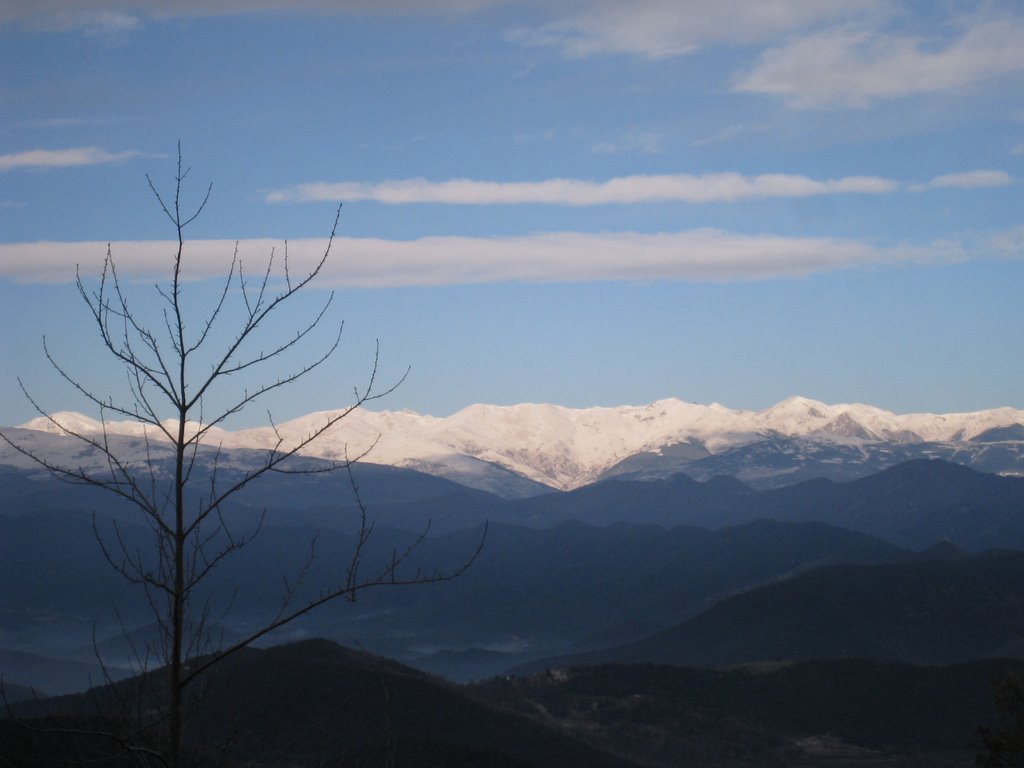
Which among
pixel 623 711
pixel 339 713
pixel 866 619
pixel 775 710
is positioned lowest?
pixel 866 619

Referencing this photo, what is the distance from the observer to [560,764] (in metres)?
66.8

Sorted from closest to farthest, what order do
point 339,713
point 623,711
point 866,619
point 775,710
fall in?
1. point 339,713
2. point 623,711
3. point 775,710
4. point 866,619

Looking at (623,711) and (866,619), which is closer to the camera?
(623,711)

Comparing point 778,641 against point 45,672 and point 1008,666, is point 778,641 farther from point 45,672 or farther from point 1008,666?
point 45,672

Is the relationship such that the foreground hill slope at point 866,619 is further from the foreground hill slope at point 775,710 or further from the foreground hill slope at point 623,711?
the foreground hill slope at point 623,711

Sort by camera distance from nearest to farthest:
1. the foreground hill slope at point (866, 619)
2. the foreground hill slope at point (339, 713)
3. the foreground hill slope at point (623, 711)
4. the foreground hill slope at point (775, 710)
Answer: the foreground hill slope at point (339, 713) → the foreground hill slope at point (623, 711) → the foreground hill slope at point (775, 710) → the foreground hill slope at point (866, 619)

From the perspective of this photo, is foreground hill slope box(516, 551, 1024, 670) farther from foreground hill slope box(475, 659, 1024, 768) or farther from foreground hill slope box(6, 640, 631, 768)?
foreground hill slope box(6, 640, 631, 768)

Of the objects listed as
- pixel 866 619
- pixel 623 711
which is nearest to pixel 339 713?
pixel 623 711

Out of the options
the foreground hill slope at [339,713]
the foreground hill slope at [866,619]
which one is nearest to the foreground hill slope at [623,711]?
the foreground hill slope at [339,713]

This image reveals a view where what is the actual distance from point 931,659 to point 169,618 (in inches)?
5462

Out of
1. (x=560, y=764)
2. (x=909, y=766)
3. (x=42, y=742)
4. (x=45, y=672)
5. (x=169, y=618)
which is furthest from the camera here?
(x=45, y=672)

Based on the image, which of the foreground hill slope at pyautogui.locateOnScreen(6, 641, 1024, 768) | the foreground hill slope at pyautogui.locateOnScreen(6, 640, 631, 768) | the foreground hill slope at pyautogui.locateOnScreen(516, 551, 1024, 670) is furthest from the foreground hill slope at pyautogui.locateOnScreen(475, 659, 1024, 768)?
the foreground hill slope at pyautogui.locateOnScreen(516, 551, 1024, 670)

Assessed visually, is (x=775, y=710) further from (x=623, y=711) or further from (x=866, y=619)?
(x=866, y=619)

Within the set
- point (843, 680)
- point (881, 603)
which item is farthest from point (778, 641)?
point (843, 680)
